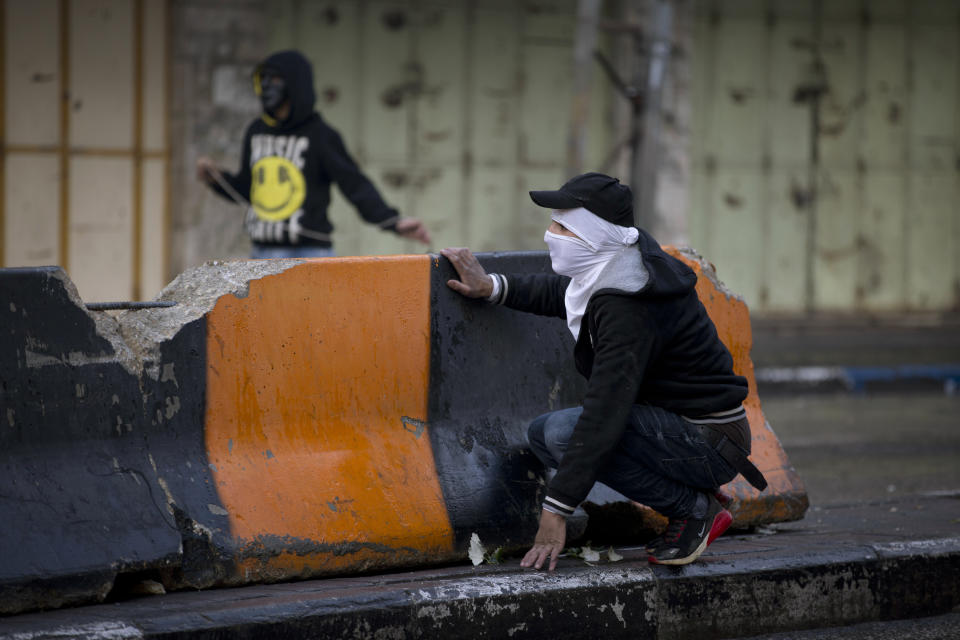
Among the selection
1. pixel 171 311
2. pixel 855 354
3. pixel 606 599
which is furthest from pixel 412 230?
pixel 855 354

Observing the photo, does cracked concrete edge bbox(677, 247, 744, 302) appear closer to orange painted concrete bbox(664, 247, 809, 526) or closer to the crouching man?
orange painted concrete bbox(664, 247, 809, 526)

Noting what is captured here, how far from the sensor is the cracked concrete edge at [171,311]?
373 centimetres

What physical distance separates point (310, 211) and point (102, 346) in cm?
281

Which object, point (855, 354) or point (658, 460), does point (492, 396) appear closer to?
point (658, 460)

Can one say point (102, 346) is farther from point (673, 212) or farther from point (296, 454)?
point (673, 212)

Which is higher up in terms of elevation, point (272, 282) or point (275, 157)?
point (275, 157)

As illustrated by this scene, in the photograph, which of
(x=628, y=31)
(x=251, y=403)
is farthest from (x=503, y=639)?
(x=628, y=31)

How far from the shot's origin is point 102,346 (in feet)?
12.1

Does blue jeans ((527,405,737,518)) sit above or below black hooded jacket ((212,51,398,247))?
below

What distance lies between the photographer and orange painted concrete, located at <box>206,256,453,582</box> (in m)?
3.85

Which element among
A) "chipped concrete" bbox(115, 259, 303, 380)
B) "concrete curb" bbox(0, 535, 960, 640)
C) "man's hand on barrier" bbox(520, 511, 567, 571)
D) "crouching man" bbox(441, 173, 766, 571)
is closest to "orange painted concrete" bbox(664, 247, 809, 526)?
"concrete curb" bbox(0, 535, 960, 640)

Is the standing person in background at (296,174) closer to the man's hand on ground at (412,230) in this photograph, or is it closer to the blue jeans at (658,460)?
the man's hand on ground at (412,230)

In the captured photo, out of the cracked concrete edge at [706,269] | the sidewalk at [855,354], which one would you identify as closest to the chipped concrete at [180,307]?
the cracked concrete edge at [706,269]

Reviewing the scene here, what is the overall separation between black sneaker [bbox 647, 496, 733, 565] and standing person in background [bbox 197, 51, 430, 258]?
2710mm
